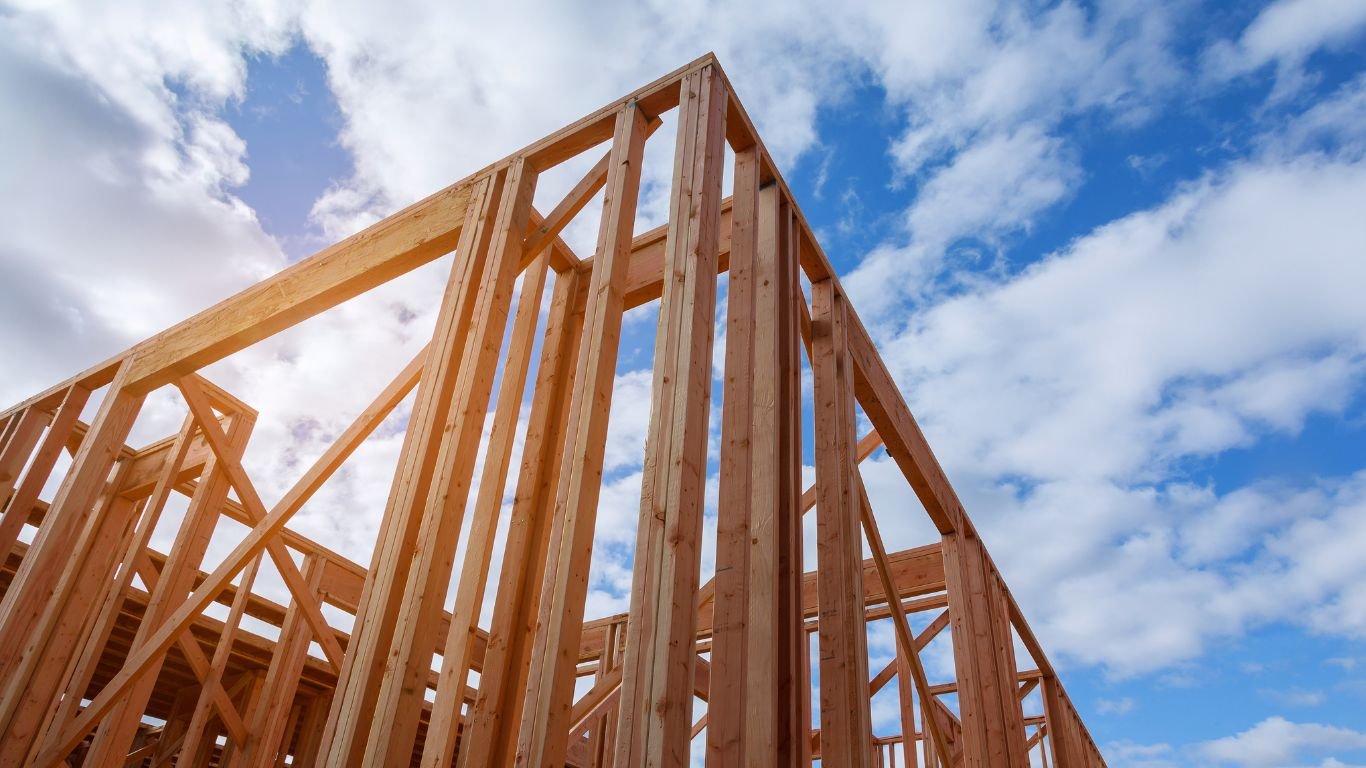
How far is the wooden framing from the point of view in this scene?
3332 mm

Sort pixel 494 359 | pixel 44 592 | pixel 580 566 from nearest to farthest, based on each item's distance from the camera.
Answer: pixel 580 566
pixel 494 359
pixel 44 592

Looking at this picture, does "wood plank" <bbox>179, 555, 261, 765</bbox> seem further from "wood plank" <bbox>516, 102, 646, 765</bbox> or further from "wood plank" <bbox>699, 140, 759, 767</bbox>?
"wood plank" <bbox>699, 140, 759, 767</bbox>

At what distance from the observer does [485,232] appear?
466 cm

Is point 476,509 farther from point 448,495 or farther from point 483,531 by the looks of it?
point 448,495

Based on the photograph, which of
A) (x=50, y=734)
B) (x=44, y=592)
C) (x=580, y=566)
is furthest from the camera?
(x=44, y=592)

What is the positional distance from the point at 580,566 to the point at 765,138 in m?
2.80

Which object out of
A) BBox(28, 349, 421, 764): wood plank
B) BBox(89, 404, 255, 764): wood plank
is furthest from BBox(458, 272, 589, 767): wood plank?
BBox(89, 404, 255, 764): wood plank

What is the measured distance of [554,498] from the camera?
Answer: 482 cm

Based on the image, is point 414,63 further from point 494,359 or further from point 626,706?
point 626,706

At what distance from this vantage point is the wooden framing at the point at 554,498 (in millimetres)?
3332

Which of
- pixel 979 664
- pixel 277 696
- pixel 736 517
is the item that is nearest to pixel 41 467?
pixel 277 696

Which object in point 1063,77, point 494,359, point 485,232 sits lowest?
point 494,359

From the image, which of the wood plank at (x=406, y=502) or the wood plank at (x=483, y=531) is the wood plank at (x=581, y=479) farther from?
the wood plank at (x=406, y=502)

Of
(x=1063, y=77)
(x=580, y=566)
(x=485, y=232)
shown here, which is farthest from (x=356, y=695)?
(x=1063, y=77)
